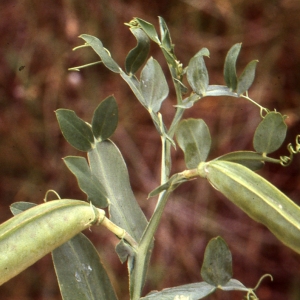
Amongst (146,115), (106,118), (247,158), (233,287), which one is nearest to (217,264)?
(233,287)

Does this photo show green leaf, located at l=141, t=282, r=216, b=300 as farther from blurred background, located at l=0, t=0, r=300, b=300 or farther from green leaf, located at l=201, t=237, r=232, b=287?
blurred background, located at l=0, t=0, r=300, b=300

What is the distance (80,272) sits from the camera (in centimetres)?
77

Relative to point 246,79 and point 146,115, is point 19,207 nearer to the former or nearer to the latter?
point 246,79

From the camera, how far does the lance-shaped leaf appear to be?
67 cm

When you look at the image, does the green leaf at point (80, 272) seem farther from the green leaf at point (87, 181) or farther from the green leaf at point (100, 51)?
the green leaf at point (100, 51)

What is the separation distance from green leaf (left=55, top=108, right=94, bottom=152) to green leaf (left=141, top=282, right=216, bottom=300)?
0.27 metres

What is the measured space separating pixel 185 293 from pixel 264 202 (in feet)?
0.57

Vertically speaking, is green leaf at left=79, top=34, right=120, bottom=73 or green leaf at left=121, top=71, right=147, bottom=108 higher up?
green leaf at left=79, top=34, right=120, bottom=73

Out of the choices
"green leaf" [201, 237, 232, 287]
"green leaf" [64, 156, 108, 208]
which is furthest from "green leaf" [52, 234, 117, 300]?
"green leaf" [201, 237, 232, 287]

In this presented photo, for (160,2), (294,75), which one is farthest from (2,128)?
(294,75)

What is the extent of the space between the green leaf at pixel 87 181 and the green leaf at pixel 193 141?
0.15 metres

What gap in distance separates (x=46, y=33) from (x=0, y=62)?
25cm

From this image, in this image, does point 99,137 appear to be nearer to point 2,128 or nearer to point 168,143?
point 168,143

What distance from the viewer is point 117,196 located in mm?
807
